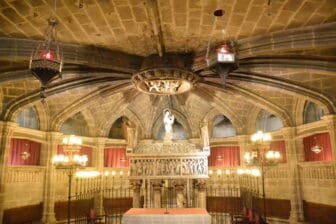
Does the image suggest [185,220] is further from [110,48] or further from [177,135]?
[177,135]

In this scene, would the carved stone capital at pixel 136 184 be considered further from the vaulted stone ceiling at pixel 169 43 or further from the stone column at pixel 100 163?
the stone column at pixel 100 163

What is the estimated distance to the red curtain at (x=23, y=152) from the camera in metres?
9.44

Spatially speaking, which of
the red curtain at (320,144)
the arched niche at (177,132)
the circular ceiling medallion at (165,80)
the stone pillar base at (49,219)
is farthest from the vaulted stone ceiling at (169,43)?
the arched niche at (177,132)

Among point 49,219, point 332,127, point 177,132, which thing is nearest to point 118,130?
point 177,132

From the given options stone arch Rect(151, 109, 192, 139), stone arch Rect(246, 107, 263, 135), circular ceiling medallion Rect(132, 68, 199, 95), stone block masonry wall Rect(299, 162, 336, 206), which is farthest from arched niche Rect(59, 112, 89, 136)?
stone block masonry wall Rect(299, 162, 336, 206)

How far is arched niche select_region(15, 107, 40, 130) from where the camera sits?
10.2 m

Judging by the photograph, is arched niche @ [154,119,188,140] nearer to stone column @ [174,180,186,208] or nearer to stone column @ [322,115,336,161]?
stone column @ [174,180,186,208]

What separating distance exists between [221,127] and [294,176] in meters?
4.95

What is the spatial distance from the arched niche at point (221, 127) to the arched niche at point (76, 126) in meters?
6.23

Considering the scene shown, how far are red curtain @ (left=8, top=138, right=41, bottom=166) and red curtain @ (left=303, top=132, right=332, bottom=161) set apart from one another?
9903 millimetres

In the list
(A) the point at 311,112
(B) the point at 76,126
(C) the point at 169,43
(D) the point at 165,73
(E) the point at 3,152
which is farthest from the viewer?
(B) the point at 76,126

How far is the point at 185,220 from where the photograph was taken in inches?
265

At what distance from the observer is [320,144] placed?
9234 mm

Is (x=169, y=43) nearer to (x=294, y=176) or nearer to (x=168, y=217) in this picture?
(x=168, y=217)
